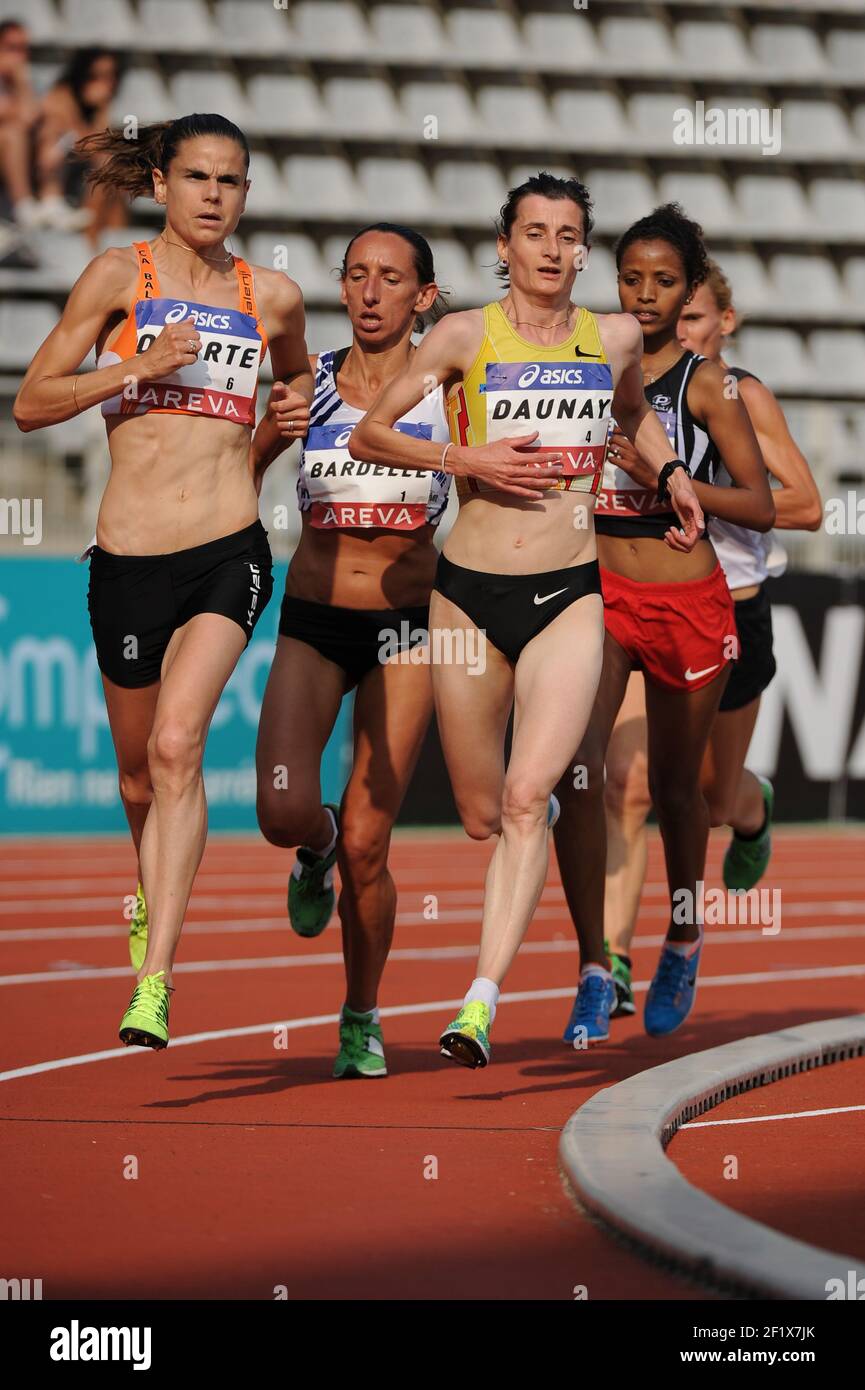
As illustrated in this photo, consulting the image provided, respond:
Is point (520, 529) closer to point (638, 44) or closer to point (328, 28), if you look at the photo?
point (328, 28)

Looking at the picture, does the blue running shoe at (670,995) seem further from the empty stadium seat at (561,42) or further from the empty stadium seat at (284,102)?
the empty stadium seat at (561,42)

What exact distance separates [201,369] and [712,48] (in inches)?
1239

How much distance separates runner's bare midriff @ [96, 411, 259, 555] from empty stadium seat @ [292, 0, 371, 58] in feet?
96.3

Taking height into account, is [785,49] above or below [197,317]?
above

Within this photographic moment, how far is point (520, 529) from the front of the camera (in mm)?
6379

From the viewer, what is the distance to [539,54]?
1412 inches

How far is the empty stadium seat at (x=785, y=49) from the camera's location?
36.1 meters

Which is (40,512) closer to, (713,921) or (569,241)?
(713,921)

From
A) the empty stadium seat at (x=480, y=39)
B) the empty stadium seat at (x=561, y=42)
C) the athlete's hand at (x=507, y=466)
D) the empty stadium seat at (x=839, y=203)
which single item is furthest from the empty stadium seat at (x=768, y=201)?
the athlete's hand at (x=507, y=466)

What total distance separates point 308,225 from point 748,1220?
3107cm

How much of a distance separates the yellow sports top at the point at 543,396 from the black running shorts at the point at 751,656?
8.86ft

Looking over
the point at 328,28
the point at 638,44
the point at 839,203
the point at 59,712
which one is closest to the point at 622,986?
the point at 59,712

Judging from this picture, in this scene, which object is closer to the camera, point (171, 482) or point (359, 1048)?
point (171, 482)

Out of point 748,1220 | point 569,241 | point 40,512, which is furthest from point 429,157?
point 748,1220
